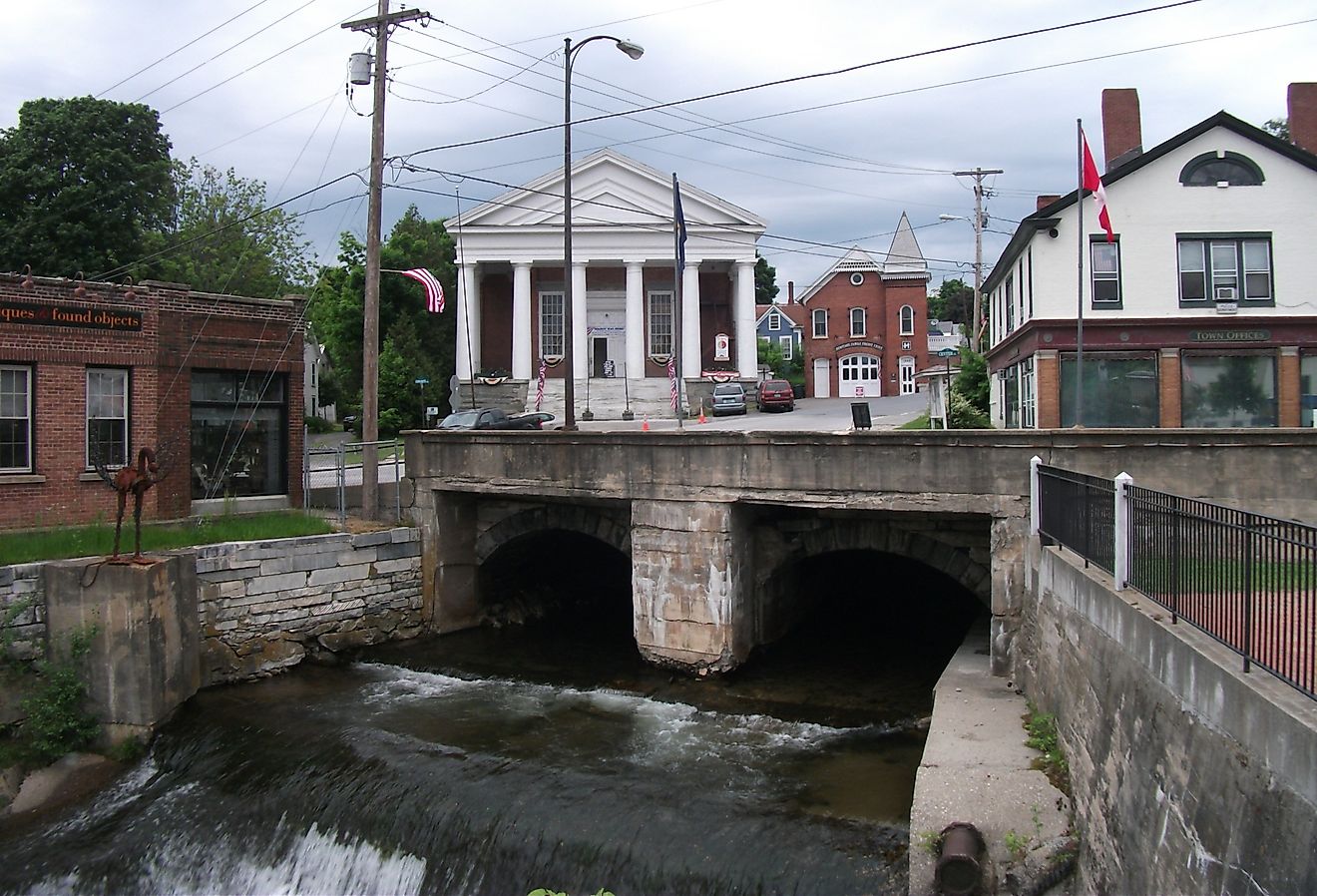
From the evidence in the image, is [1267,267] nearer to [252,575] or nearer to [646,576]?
Answer: [646,576]

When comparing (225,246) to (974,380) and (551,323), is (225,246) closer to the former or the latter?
(551,323)

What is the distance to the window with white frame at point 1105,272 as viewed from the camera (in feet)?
88.8

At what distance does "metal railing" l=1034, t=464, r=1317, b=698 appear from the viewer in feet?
18.0

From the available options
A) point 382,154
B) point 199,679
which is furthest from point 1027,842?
point 382,154

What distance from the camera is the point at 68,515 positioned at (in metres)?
17.7

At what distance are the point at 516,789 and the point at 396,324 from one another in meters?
41.0

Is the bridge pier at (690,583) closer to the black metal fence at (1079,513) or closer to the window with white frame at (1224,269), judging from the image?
the black metal fence at (1079,513)

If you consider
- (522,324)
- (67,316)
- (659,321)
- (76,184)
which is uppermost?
(76,184)

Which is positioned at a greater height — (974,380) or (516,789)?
(974,380)

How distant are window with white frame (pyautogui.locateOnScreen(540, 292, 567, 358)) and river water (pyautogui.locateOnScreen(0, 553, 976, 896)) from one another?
Answer: 36.1 m

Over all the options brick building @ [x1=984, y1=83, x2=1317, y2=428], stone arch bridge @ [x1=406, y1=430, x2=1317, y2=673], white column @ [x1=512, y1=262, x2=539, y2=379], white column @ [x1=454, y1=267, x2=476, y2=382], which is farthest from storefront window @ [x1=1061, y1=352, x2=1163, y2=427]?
white column @ [x1=454, y1=267, x2=476, y2=382]

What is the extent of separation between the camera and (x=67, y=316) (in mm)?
17484

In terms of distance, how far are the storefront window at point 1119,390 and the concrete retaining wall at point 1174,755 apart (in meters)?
19.7

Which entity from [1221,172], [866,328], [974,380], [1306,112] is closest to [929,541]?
[1221,172]
